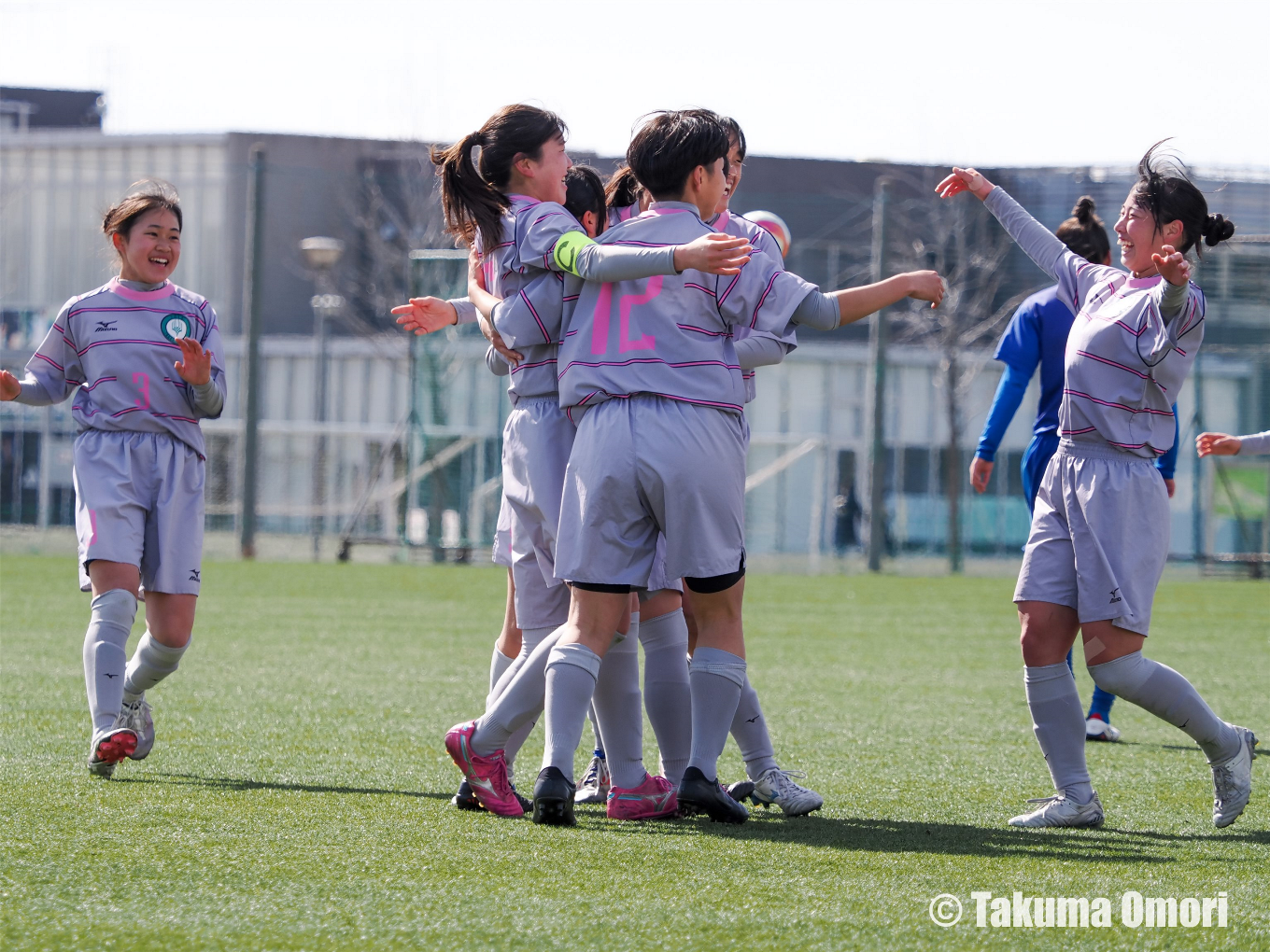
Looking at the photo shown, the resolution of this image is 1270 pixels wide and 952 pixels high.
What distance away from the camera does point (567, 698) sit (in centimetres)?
360

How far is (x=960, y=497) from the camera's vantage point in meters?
21.0

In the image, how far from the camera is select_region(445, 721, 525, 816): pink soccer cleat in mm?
3742

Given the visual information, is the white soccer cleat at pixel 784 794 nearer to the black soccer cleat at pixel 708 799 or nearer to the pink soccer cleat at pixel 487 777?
the black soccer cleat at pixel 708 799

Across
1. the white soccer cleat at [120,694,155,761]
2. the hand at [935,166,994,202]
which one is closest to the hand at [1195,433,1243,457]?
the hand at [935,166,994,202]

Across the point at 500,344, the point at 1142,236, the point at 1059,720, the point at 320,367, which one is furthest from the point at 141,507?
the point at 320,367

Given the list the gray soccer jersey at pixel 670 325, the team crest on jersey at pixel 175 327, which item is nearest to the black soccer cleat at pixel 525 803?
the gray soccer jersey at pixel 670 325

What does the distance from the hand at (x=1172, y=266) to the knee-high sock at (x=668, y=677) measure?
58.3 inches

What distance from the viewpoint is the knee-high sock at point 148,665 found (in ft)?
15.2

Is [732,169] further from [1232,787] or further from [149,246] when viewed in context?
[1232,787]

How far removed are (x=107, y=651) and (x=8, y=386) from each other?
0.85 metres

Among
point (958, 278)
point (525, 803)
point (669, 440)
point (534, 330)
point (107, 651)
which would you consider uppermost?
point (958, 278)

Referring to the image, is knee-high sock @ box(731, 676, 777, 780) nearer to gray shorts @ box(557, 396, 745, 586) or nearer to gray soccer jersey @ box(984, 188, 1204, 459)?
gray shorts @ box(557, 396, 745, 586)

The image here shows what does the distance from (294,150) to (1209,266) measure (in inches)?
777

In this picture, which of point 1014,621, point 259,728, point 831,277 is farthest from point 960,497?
point 259,728
